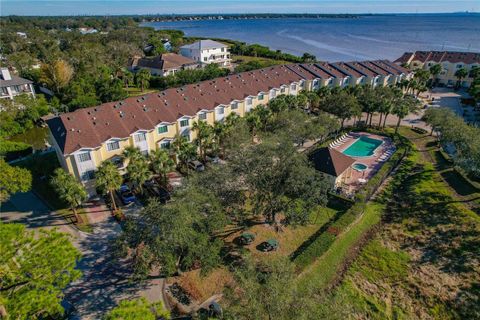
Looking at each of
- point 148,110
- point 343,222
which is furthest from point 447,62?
point 148,110

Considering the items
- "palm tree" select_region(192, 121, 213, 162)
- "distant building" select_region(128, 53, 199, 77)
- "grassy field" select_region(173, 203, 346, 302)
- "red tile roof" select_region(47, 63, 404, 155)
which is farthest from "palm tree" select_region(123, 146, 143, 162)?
"distant building" select_region(128, 53, 199, 77)

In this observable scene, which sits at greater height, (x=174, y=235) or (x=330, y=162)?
(x=174, y=235)

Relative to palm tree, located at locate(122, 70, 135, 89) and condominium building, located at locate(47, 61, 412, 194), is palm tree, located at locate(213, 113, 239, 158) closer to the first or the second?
condominium building, located at locate(47, 61, 412, 194)

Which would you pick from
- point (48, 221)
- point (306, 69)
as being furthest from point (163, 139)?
point (306, 69)

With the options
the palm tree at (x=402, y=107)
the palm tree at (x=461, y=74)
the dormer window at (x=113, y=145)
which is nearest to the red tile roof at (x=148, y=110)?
the dormer window at (x=113, y=145)

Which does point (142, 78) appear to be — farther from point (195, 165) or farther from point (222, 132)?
point (195, 165)

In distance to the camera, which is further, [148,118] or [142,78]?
[142,78]

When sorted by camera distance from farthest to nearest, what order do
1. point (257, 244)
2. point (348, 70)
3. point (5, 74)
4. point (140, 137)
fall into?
point (348, 70) < point (5, 74) < point (140, 137) < point (257, 244)
